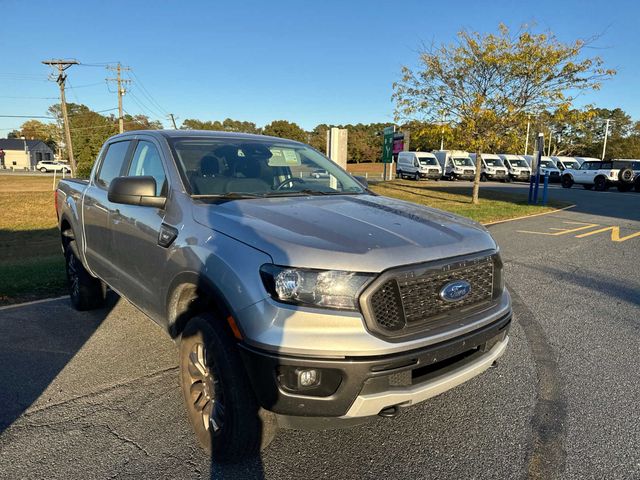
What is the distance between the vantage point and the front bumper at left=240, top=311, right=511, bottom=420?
2074mm

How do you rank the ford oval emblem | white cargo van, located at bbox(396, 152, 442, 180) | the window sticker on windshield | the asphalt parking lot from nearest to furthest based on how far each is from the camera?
1. the ford oval emblem
2. the asphalt parking lot
3. the window sticker on windshield
4. white cargo van, located at bbox(396, 152, 442, 180)

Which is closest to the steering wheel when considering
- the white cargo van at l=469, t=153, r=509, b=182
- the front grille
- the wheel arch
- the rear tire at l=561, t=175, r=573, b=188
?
the wheel arch

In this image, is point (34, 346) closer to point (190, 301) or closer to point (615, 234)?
point (190, 301)

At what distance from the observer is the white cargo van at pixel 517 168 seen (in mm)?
37188

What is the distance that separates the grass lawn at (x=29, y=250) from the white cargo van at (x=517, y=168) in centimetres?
3246

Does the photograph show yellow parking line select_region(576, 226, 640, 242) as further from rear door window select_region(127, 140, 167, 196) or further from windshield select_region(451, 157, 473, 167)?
windshield select_region(451, 157, 473, 167)

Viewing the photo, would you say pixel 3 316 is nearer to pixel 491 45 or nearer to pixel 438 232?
pixel 438 232

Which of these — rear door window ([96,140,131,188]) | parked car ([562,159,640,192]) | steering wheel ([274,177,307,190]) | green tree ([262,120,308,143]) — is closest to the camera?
steering wheel ([274,177,307,190])

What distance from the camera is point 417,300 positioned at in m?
2.27

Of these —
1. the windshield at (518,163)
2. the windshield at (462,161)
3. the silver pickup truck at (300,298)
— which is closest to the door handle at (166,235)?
the silver pickup truck at (300,298)

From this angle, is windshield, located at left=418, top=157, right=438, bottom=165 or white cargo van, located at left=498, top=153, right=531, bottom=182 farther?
white cargo van, located at left=498, top=153, right=531, bottom=182

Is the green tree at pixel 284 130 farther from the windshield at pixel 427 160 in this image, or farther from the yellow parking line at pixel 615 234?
the yellow parking line at pixel 615 234

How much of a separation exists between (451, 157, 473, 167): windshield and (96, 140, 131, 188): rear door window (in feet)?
114

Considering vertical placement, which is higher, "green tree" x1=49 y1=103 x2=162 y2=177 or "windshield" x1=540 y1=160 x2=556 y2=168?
"green tree" x1=49 y1=103 x2=162 y2=177
